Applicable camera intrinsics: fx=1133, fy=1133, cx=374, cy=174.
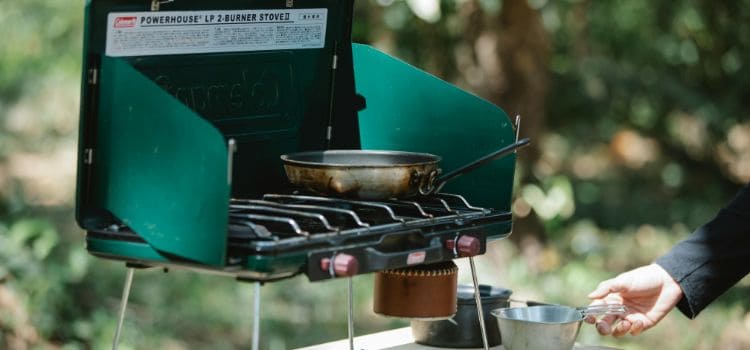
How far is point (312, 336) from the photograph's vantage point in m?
5.44

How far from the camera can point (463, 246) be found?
244cm


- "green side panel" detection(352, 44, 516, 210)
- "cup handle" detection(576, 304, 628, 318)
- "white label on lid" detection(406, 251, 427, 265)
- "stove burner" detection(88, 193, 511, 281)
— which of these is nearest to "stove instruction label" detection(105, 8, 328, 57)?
"green side panel" detection(352, 44, 516, 210)

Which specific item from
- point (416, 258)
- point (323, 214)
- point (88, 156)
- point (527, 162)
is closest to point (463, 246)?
point (416, 258)

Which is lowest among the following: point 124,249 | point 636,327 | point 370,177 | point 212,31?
point 636,327

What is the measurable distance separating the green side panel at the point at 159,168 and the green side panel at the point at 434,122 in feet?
2.80

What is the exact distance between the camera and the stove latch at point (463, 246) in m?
2.43

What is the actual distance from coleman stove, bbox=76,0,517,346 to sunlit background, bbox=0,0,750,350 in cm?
114

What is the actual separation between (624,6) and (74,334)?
531cm

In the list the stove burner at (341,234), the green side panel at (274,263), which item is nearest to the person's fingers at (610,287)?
the stove burner at (341,234)

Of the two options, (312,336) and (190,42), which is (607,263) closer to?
(312,336)

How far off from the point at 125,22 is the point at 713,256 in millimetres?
1611

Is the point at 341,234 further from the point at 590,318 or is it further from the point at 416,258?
the point at 590,318

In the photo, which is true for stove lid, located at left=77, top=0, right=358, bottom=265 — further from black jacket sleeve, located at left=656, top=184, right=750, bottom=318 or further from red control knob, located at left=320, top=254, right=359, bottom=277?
black jacket sleeve, located at left=656, top=184, right=750, bottom=318

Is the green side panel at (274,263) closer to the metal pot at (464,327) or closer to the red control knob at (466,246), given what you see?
the red control knob at (466,246)
